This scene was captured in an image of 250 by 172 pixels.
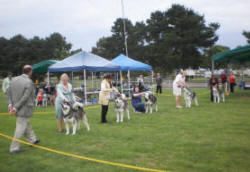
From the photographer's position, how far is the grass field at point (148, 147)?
14.3 ft

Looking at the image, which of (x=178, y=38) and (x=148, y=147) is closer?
(x=148, y=147)

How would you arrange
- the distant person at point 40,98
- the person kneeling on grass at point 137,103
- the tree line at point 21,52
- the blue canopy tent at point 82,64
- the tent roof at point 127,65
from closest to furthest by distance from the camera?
1. the person kneeling on grass at point 137,103
2. the blue canopy tent at point 82,64
3. the distant person at point 40,98
4. the tent roof at point 127,65
5. the tree line at point 21,52

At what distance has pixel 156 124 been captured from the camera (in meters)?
8.06

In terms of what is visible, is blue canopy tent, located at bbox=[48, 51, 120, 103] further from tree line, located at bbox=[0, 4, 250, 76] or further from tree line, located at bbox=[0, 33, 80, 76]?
tree line, located at bbox=[0, 33, 80, 76]

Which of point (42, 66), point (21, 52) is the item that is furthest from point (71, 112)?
point (21, 52)

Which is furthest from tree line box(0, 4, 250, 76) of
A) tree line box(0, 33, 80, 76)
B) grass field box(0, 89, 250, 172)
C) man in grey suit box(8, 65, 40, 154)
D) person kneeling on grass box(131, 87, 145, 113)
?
man in grey suit box(8, 65, 40, 154)

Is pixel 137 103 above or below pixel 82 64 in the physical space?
Result: below

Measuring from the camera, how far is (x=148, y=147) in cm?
542

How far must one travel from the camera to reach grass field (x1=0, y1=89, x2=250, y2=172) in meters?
4.35

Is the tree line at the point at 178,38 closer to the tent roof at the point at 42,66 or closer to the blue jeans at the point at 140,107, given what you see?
the tent roof at the point at 42,66

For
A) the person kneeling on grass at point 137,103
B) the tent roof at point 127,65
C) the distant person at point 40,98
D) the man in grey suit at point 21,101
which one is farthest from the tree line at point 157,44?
the man in grey suit at point 21,101

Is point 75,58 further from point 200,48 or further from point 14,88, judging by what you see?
point 200,48

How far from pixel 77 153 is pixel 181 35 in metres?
39.7

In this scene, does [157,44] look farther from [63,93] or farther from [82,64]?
[63,93]
